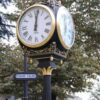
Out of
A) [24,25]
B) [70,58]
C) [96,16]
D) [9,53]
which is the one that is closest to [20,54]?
[9,53]

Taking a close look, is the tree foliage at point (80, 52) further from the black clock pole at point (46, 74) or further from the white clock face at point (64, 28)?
the black clock pole at point (46, 74)

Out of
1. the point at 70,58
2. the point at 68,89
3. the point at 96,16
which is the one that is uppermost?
the point at 96,16

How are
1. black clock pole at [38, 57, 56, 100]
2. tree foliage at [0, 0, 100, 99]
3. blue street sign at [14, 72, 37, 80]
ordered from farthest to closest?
1. tree foliage at [0, 0, 100, 99]
2. blue street sign at [14, 72, 37, 80]
3. black clock pole at [38, 57, 56, 100]

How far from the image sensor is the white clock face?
5.14 metres

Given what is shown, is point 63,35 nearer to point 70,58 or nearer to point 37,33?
point 37,33

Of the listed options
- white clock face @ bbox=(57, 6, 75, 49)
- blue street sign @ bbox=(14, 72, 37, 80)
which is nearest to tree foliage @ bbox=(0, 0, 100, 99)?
blue street sign @ bbox=(14, 72, 37, 80)

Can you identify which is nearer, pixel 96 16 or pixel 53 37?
pixel 53 37

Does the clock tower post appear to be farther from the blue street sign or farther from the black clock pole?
the blue street sign

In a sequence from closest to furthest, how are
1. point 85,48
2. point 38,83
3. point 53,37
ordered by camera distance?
1. point 53,37
2. point 38,83
3. point 85,48

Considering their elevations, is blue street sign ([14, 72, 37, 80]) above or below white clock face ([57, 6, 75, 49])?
below

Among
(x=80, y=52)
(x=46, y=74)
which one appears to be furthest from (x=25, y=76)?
(x=80, y=52)

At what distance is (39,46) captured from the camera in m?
5.13

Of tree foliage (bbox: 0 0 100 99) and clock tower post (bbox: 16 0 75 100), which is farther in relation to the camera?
tree foliage (bbox: 0 0 100 99)

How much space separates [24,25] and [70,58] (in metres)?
8.61
